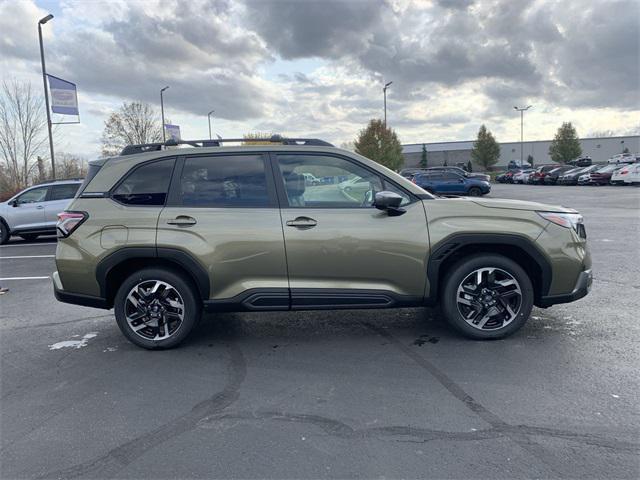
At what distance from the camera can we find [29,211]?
43.4 ft

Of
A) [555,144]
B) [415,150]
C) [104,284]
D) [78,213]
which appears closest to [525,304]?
[104,284]

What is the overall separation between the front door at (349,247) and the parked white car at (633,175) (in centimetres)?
3269

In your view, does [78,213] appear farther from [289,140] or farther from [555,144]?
[555,144]

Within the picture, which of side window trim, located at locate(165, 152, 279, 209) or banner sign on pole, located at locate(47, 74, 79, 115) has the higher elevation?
banner sign on pole, located at locate(47, 74, 79, 115)

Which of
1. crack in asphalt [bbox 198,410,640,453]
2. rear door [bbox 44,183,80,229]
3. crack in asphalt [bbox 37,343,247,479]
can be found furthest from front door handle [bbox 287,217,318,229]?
rear door [bbox 44,183,80,229]

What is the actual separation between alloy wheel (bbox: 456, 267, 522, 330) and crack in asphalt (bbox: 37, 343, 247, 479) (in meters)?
2.12

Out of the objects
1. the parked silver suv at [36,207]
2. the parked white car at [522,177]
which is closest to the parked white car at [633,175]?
the parked white car at [522,177]

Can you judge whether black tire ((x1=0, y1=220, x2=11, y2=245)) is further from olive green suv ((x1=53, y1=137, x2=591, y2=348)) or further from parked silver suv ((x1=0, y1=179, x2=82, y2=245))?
olive green suv ((x1=53, y1=137, x2=591, y2=348))

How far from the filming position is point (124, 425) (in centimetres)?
314

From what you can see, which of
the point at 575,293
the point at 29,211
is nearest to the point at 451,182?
the point at 29,211

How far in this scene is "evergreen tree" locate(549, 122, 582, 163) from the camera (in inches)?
2662

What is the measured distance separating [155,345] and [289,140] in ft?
7.64

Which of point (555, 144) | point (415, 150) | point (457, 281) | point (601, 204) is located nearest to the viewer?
point (457, 281)

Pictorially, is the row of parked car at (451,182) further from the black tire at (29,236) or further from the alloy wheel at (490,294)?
the alloy wheel at (490,294)
